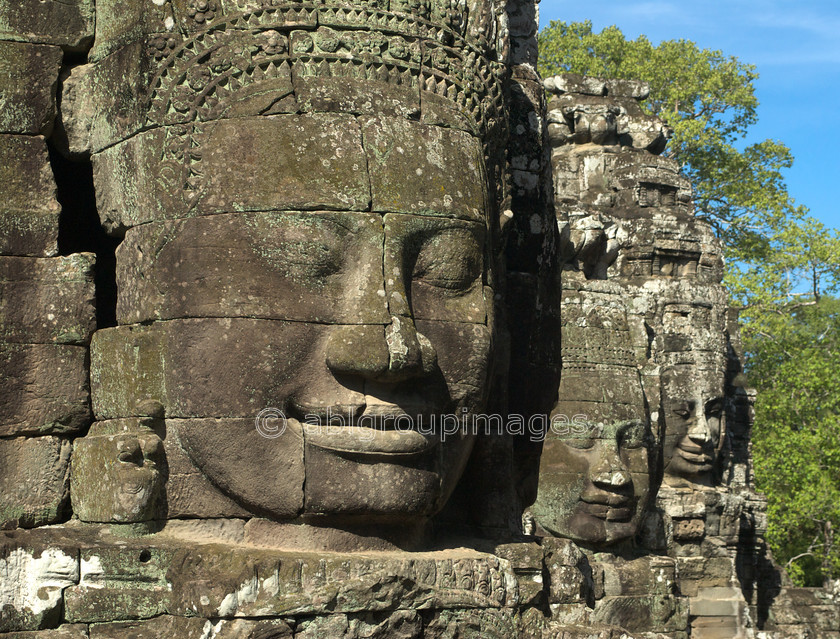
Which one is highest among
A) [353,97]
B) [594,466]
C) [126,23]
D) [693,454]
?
[126,23]

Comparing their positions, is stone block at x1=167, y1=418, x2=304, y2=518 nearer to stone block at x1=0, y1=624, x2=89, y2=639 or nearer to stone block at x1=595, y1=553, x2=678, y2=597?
stone block at x1=0, y1=624, x2=89, y2=639

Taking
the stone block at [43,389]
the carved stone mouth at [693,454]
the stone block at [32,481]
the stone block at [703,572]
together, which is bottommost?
the stone block at [703,572]

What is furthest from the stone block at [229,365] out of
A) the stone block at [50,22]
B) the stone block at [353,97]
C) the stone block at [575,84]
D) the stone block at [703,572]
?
the stone block at [703,572]

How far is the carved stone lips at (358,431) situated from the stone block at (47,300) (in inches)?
48.2

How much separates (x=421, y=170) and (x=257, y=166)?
2.33ft

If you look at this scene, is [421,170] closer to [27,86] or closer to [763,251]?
[27,86]

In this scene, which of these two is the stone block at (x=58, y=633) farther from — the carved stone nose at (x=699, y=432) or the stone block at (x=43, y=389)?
the carved stone nose at (x=699, y=432)

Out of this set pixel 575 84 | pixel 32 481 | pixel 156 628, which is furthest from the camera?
pixel 575 84

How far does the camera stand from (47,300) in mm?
5609

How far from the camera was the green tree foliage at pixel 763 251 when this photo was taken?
27188mm

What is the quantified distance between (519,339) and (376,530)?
1.69 meters

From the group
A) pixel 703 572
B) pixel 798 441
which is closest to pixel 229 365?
pixel 703 572

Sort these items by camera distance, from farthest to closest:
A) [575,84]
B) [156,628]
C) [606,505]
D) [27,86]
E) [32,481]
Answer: [575,84], [606,505], [27,86], [32,481], [156,628]

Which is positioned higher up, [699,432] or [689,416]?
[689,416]
